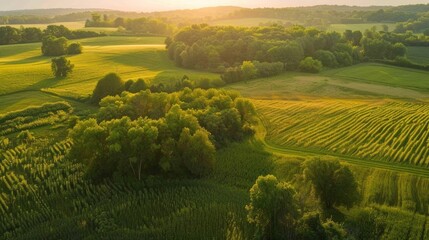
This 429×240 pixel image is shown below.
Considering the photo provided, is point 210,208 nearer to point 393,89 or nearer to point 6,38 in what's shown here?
point 393,89

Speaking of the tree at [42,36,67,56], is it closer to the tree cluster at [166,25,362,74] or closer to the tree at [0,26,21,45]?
the tree at [0,26,21,45]

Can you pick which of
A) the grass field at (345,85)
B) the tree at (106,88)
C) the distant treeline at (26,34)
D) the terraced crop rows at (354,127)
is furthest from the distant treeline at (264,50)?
the distant treeline at (26,34)

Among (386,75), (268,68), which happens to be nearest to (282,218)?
(268,68)

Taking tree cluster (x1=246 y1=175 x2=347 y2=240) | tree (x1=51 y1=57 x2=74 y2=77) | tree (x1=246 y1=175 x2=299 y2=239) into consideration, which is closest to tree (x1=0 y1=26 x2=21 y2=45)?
tree (x1=51 y1=57 x2=74 y2=77)

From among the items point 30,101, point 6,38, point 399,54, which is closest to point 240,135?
point 30,101

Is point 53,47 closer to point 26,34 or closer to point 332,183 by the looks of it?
point 26,34

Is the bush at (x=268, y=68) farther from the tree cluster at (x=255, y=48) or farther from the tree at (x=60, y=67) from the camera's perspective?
the tree at (x=60, y=67)

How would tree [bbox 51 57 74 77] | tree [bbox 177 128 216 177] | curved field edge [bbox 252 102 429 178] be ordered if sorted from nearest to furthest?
1. tree [bbox 177 128 216 177]
2. curved field edge [bbox 252 102 429 178]
3. tree [bbox 51 57 74 77]
